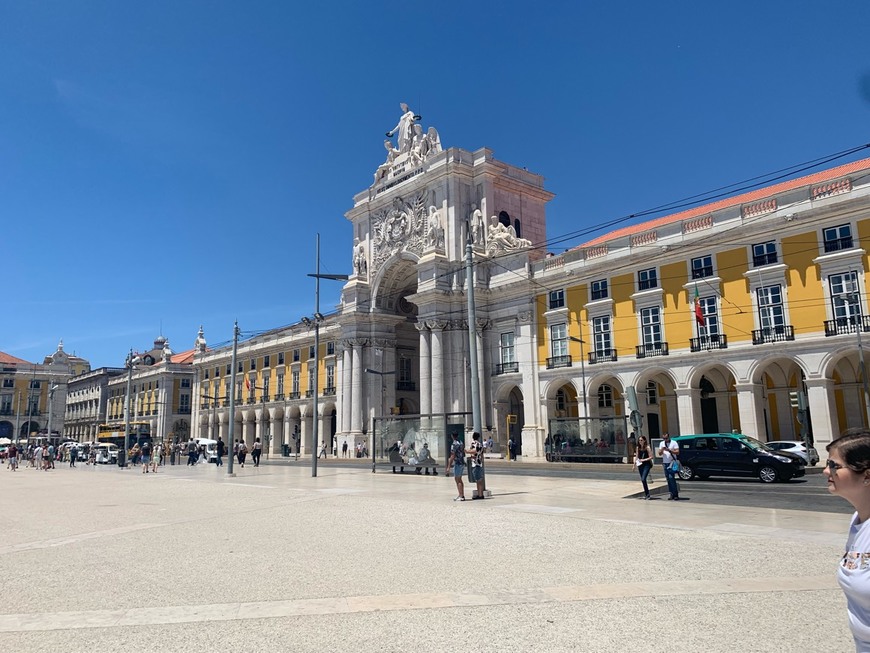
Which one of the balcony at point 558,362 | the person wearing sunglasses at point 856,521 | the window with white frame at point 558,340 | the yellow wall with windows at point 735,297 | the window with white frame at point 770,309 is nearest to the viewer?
the person wearing sunglasses at point 856,521

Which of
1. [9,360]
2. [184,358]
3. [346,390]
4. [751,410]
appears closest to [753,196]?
[751,410]

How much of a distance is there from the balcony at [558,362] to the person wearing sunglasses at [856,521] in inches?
1540

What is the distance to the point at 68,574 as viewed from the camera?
8.13 metres

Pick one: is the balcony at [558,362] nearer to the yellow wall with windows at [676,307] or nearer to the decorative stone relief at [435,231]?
the yellow wall with windows at [676,307]

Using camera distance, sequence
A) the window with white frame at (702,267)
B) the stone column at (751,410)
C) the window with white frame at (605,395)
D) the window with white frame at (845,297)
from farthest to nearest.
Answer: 1. the window with white frame at (605,395)
2. the window with white frame at (702,267)
3. the stone column at (751,410)
4. the window with white frame at (845,297)

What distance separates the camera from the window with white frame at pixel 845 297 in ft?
96.9

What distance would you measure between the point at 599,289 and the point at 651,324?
4.12 m

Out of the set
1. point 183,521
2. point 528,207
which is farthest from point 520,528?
point 528,207

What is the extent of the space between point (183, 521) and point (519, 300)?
34049 millimetres

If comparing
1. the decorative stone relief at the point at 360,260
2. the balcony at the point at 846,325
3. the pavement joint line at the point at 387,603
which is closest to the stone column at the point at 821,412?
the balcony at the point at 846,325

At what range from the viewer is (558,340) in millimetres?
42156

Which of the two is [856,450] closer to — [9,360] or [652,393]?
[652,393]

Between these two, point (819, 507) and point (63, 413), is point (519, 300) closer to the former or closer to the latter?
point (819, 507)

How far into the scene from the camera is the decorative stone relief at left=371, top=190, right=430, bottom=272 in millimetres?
51250
